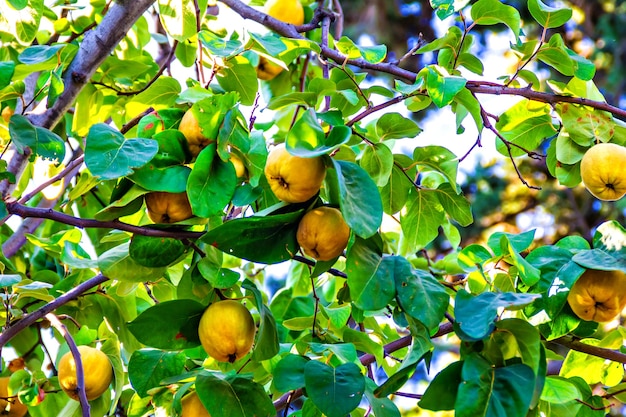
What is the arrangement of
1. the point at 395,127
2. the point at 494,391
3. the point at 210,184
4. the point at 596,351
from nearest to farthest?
the point at 494,391 → the point at 210,184 → the point at 596,351 → the point at 395,127

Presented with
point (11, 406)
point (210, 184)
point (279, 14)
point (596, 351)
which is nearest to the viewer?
point (210, 184)

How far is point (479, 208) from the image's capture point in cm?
617

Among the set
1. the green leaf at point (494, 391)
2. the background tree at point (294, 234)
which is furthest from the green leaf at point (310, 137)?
the green leaf at point (494, 391)

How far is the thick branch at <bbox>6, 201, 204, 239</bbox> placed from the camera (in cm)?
111

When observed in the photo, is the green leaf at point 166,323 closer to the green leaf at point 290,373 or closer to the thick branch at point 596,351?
the green leaf at point 290,373

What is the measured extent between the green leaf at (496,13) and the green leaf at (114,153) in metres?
0.68

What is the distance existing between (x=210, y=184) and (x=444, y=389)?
43cm

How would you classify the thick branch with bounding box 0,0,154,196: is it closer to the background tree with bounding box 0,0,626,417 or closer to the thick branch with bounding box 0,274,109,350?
the background tree with bounding box 0,0,626,417

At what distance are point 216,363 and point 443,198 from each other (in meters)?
0.52

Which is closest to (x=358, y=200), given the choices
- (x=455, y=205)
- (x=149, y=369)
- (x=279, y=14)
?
(x=455, y=205)

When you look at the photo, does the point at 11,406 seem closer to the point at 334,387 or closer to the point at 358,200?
the point at 334,387

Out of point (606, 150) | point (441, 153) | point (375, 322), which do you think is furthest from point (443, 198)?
point (375, 322)

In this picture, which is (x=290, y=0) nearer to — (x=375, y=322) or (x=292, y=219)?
(x=375, y=322)

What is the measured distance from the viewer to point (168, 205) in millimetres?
1134
